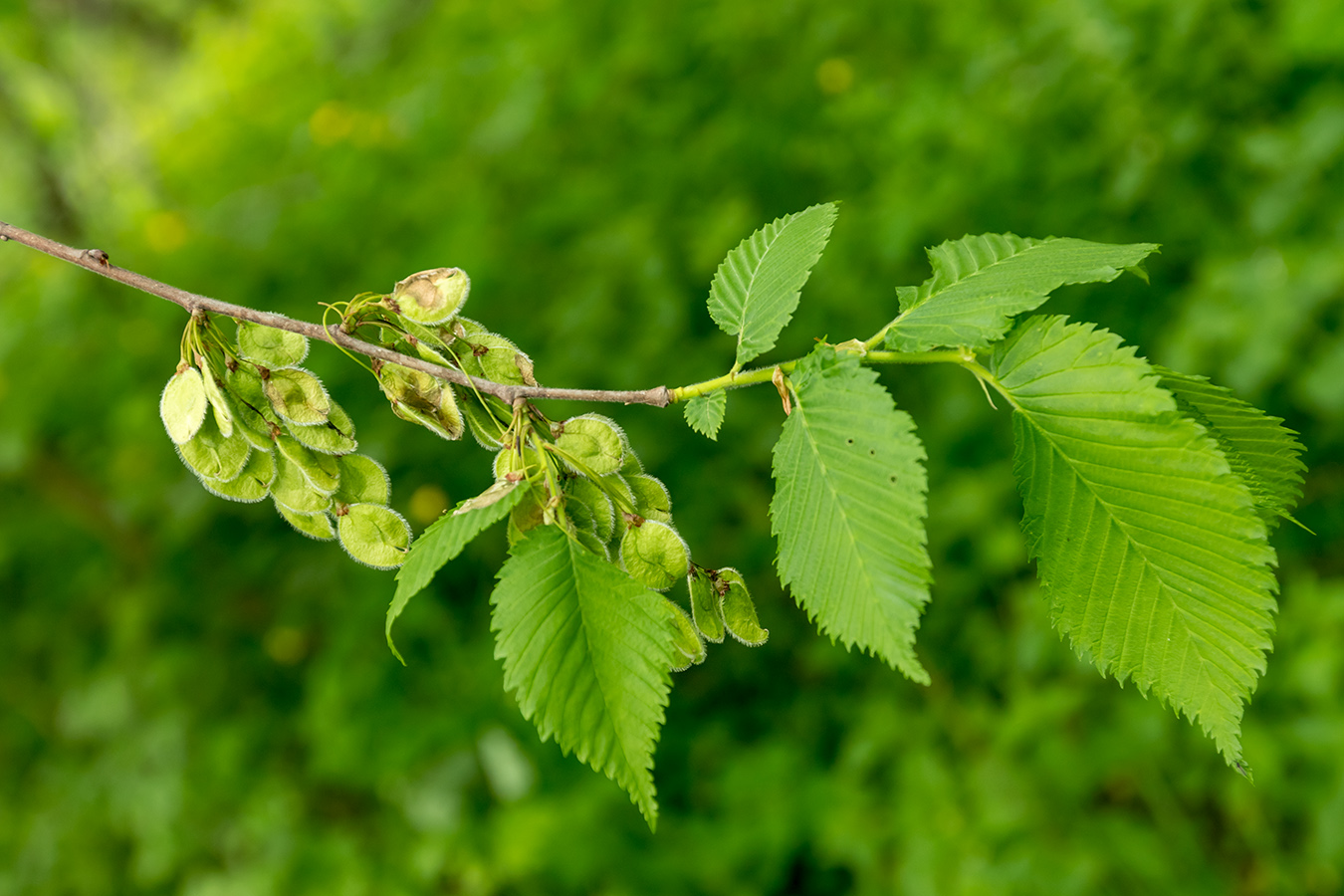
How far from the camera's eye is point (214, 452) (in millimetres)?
800

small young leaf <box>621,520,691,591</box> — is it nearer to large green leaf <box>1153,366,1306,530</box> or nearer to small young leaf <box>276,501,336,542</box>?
small young leaf <box>276,501,336,542</box>

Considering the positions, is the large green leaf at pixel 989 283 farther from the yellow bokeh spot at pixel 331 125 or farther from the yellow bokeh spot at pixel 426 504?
the yellow bokeh spot at pixel 331 125

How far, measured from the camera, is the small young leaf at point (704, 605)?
785 millimetres

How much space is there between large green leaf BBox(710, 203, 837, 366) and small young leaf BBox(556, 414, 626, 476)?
4.6 inches

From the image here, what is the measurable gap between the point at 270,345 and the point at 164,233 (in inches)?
98.6

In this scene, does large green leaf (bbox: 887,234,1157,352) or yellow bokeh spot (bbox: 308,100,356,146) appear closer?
large green leaf (bbox: 887,234,1157,352)

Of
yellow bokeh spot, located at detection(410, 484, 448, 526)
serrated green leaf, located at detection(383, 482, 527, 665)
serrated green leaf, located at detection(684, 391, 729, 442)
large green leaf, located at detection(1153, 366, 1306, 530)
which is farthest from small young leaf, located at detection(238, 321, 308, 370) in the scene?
yellow bokeh spot, located at detection(410, 484, 448, 526)

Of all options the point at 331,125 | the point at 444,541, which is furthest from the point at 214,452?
the point at 331,125

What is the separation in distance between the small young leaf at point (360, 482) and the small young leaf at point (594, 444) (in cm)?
20

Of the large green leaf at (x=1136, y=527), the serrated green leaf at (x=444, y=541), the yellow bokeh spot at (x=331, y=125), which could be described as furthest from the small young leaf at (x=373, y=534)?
the yellow bokeh spot at (x=331, y=125)

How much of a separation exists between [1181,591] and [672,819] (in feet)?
6.41

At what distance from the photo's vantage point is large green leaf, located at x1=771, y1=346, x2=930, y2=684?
60 centimetres

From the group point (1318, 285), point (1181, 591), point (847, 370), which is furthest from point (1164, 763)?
point (847, 370)

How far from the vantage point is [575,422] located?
0.75m
